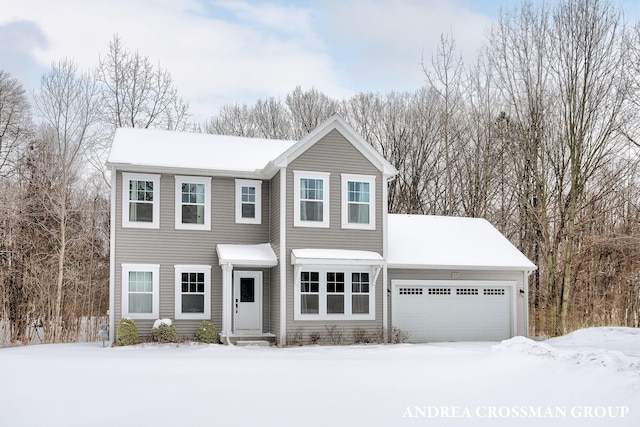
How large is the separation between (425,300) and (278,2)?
10.3 m

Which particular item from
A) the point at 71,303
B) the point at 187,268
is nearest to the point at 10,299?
the point at 71,303

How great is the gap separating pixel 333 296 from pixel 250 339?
9.12 ft

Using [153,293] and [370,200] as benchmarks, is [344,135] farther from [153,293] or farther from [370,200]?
[153,293]

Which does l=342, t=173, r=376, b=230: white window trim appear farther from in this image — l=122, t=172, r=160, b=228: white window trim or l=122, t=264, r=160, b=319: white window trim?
l=122, t=264, r=160, b=319: white window trim

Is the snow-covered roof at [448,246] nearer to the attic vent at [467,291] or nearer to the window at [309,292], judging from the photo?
the attic vent at [467,291]

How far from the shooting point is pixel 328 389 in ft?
38.0

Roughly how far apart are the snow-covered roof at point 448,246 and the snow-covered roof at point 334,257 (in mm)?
900

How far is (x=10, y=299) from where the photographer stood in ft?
78.3

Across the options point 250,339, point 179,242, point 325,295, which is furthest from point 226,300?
point 325,295

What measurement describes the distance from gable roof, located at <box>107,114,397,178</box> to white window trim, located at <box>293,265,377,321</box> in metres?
3.15

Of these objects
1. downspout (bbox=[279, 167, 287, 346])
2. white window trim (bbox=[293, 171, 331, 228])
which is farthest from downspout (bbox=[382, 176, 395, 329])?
downspout (bbox=[279, 167, 287, 346])

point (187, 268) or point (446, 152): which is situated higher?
point (446, 152)

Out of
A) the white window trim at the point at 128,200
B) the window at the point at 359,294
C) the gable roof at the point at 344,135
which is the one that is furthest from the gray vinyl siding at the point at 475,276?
the white window trim at the point at 128,200

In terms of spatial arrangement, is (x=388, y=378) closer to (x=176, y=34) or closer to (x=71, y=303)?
(x=71, y=303)
